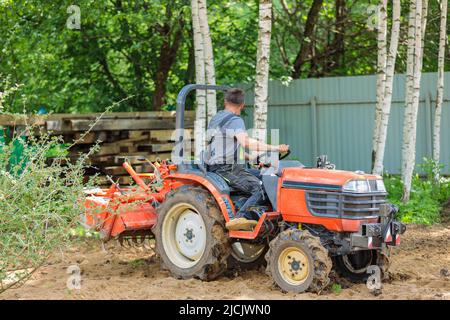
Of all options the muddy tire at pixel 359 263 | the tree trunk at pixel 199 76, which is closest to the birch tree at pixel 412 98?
the tree trunk at pixel 199 76

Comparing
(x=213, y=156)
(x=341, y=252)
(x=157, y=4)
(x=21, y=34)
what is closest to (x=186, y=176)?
(x=213, y=156)

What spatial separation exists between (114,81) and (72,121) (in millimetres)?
4375

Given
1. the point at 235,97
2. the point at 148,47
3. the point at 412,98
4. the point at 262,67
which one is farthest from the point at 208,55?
the point at 148,47

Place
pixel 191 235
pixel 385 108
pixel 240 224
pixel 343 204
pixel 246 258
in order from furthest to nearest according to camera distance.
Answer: pixel 385 108, pixel 246 258, pixel 191 235, pixel 240 224, pixel 343 204

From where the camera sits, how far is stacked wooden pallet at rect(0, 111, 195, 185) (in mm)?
12562

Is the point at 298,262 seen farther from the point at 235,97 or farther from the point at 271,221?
the point at 235,97

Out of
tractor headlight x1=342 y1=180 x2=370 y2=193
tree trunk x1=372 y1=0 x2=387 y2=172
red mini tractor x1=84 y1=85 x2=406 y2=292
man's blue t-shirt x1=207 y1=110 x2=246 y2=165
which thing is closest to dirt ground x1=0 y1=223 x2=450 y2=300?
red mini tractor x1=84 y1=85 x2=406 y2=292

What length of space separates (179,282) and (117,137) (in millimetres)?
6569

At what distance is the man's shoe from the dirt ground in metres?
0.54

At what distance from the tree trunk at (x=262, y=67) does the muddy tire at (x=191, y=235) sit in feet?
8.22

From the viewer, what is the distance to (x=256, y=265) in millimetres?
7941

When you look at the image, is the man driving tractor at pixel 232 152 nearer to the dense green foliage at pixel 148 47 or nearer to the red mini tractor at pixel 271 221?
the red mini tractor at pixel 271 221

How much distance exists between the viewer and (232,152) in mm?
7387

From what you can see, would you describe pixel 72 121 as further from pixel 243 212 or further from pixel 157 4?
pixel 243 212
